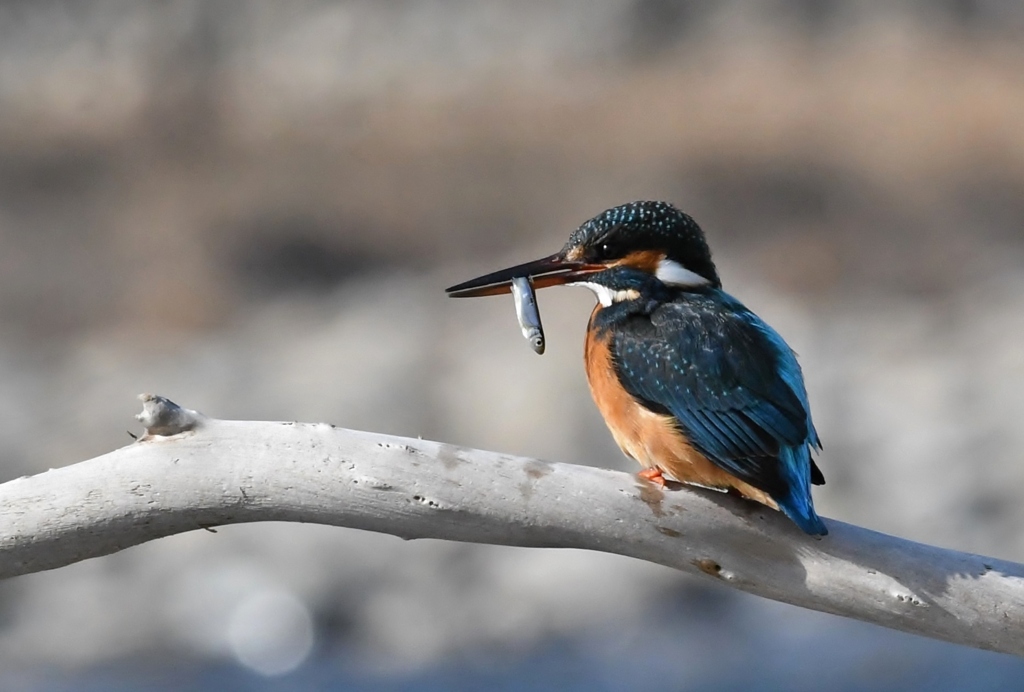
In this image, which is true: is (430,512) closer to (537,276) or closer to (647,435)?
(647,435)

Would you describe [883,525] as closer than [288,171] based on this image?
Yes

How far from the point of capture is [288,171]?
8.82m

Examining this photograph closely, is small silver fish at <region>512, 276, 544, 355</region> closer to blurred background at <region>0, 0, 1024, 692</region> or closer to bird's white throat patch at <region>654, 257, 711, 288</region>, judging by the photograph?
bird's white throat patch at <region>654, 257, 711, 288</region>

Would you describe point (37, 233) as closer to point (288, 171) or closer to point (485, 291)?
point (288, 171)

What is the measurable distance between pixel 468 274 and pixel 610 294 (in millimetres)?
5585

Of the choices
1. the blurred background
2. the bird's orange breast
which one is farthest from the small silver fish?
the blurred background

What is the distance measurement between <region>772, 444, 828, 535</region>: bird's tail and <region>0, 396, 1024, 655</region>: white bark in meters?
0.06

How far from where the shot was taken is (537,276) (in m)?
2.50

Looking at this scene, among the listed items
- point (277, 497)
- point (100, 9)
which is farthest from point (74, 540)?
point (100, 9)

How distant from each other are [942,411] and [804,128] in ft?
9.62

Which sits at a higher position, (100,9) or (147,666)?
(100,9)

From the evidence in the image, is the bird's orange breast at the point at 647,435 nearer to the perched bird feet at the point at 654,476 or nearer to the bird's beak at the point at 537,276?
the perched bird feet at the point at 654,476

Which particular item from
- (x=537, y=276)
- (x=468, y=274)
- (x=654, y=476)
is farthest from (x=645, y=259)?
(x=468, y=274)

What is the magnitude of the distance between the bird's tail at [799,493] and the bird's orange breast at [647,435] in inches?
1.8
